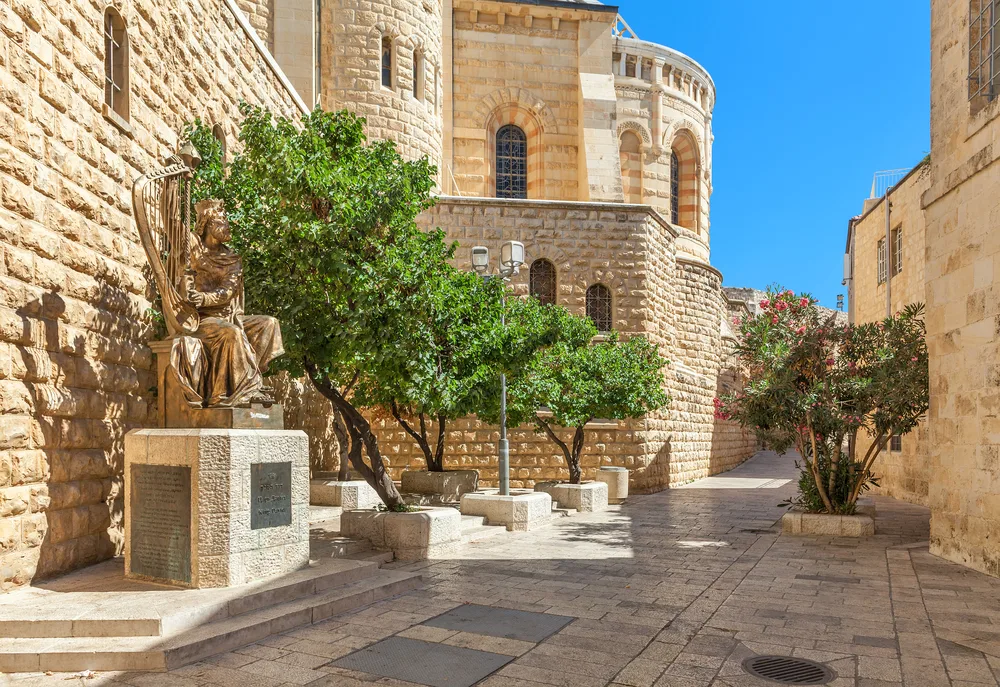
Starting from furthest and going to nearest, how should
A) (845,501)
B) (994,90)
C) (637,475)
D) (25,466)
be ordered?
(637,475) → (845,501) → (994,90) → (25,466)

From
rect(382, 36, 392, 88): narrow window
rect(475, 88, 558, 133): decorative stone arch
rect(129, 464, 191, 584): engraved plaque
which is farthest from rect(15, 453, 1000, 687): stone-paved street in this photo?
rect(475, 88, 558, 133): decorative stone arch

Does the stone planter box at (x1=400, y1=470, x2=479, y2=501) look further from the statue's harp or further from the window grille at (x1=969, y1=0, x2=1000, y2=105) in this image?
the window grille at (x1=969, y1=0, x2=1000, y2=105)

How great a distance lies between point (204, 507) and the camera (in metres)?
6.20

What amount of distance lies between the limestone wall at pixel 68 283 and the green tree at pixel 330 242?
1.07 metres

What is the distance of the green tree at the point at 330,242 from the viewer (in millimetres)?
8328

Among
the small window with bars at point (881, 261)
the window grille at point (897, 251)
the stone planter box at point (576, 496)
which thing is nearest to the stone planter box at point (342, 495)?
the stone planter box at point (576, 496)

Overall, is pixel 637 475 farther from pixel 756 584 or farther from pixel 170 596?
pixel 170 596

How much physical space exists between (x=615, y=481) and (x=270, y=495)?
11332 mm

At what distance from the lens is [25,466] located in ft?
20.6

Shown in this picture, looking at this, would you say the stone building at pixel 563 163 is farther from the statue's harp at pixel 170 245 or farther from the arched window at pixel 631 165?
the statue's harp at pixel 170 245

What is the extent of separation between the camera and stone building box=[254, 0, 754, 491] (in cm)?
1900

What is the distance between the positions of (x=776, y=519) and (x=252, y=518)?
1044cm

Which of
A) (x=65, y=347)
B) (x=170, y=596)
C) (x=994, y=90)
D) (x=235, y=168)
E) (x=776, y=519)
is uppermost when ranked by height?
(x=994, y=90)

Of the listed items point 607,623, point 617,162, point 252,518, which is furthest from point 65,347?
point 617,162
